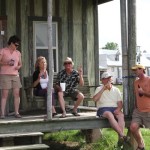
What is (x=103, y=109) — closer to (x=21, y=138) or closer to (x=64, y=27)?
(x=21, y=138)

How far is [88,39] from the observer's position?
12516 mm

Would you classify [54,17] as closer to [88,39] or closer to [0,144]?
[88,39]

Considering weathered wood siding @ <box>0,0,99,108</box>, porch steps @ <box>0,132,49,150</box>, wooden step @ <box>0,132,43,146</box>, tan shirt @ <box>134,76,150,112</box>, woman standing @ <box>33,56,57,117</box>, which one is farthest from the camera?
weathered wood siding @ <box>0,0,99,108</box>

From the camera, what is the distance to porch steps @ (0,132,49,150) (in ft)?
27.1

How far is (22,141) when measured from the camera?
8727 mm

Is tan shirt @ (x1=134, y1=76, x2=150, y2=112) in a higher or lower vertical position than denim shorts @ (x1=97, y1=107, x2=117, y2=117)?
higher

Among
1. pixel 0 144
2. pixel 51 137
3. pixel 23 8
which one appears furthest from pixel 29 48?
pixel 0 144

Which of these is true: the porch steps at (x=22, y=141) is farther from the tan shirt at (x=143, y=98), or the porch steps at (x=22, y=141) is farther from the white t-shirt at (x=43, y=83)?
the tan shirt at (x=143, y=98)

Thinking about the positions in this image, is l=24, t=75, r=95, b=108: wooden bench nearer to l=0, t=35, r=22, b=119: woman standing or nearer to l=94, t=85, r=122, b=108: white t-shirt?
l=0, t=35, r=22, b=119: woman standing

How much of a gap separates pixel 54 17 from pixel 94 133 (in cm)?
325

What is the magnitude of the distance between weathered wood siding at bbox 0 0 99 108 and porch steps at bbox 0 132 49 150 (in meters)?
2.82

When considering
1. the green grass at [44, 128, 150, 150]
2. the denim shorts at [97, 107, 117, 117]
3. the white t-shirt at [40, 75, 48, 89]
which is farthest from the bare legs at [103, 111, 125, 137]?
the white t-shirt at [40, 75, 48, 89]

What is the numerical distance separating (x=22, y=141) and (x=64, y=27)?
14.2ft

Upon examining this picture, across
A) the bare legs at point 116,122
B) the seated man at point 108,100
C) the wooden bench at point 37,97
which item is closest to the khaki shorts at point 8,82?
the wooden bench at point 37,97
